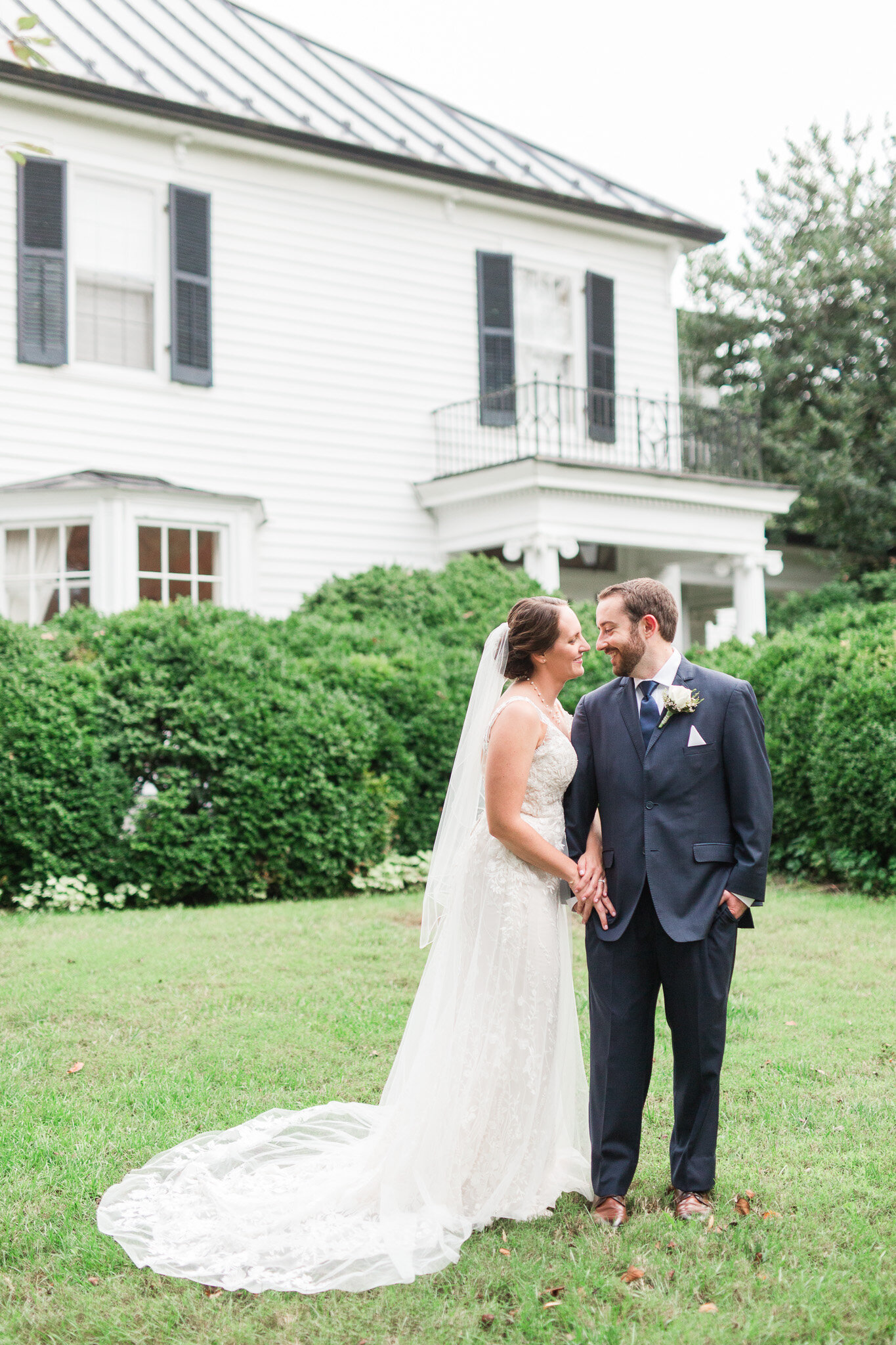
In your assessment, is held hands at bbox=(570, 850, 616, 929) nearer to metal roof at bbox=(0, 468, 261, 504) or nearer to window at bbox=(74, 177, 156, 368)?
metal roof at bbox=(0, 468, 261, 504)

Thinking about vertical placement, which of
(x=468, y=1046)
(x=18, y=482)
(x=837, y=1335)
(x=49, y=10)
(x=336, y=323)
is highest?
(x=49, y=10)

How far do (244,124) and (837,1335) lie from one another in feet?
42.2

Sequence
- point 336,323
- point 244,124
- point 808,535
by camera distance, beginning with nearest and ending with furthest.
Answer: point 244,124
point 336,323
point 808,535

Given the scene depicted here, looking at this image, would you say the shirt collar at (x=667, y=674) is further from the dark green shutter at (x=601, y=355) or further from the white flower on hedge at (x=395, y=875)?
the dark green shutter at (x=601, y=355)

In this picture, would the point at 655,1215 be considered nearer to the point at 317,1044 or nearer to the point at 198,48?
the point at 317,1044

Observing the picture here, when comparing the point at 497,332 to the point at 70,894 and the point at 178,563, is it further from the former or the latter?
the point at 70,894

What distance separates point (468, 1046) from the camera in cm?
396

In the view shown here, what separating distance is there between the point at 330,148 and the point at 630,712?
11634 mm

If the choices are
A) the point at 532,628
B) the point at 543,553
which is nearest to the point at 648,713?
the point at 532,628

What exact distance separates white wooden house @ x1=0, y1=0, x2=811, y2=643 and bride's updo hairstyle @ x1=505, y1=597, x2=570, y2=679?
25.4ft

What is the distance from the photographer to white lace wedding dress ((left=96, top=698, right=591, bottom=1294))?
11.8 ft

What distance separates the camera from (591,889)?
386 cm

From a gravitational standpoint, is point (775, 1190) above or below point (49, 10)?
below

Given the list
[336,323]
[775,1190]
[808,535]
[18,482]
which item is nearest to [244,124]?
[336,323]
